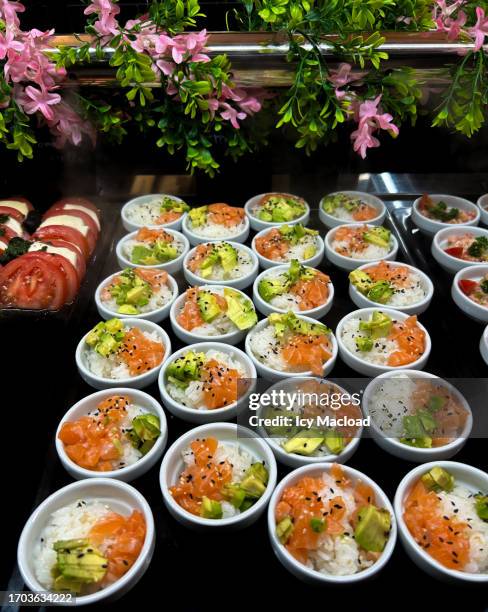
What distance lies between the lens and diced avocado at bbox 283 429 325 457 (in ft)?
7.45

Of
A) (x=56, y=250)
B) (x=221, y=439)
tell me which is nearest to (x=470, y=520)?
(x=221, y=439)

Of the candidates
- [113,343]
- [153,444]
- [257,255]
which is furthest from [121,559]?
[257,255]

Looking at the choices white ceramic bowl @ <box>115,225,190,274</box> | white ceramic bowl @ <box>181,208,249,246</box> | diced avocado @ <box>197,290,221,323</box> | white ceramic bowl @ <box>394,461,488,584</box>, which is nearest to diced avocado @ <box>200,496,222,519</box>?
white ceramic bowl @ <box>394,461,488,584</box>

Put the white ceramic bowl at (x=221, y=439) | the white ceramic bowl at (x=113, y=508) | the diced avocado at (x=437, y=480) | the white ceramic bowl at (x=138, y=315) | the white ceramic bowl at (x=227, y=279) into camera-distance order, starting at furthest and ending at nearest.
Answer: the white ceramic bowl at (x=227, y=279), the white ceramic bowl at (x=138, y=315), the diced avocado at (x=437, y=480), the white ceramic bowl at (x=221, y=439), the white ceramic bowl at (x=113, y=508)

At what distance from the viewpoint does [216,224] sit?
3.77 metres

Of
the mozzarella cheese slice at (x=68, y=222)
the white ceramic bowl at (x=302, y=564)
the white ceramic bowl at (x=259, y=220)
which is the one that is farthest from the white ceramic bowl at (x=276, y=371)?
the mozzarella cheese slice at (x=68, y=222)

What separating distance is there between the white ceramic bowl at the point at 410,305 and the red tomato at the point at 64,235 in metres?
1.97

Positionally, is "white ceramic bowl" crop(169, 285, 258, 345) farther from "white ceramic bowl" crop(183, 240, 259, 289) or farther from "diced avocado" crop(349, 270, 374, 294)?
"diced avocado" crop(349, 270, 374, 294)

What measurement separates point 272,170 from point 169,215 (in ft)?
3.13

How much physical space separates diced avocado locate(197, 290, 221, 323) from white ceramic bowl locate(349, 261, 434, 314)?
3.11 ft

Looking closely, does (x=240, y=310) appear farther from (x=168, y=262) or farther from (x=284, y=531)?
(x=284, y=531)

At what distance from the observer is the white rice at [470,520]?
1898 millimetres

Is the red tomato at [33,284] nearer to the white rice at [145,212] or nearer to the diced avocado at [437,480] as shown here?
the white rice at [145,212]

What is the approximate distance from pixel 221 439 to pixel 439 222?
8.20 ft
